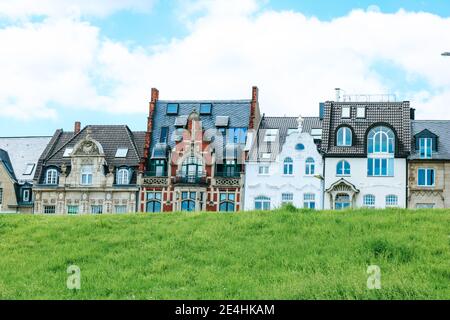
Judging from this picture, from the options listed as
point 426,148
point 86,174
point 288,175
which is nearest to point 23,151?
point 86,174

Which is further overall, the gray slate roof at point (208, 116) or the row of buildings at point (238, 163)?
the gray slate roof at point (208, 116)

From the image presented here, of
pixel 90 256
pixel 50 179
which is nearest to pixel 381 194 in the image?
pixel 50 179

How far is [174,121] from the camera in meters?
70.2

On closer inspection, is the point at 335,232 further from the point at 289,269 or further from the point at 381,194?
the point at 381,194

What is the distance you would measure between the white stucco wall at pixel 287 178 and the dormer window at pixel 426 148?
26.6ft

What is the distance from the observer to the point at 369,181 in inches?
2468

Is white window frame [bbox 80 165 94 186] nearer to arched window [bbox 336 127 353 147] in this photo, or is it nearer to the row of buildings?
the row of buildings

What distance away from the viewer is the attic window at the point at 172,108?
7094 centimetres

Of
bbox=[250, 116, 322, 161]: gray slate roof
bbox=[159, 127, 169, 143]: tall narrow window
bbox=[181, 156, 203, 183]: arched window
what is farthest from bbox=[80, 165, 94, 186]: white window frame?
bbox=[250, 116, 322, 161]: gray slate roof

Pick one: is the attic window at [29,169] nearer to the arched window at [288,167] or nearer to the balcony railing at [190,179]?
the balcony railing at [190,179]

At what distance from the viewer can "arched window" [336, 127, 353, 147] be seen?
63.9 m

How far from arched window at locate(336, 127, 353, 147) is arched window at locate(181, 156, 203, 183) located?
467 inches

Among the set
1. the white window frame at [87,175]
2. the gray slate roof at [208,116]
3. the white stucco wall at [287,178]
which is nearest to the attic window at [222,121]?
the gray slate roof at [208,116]

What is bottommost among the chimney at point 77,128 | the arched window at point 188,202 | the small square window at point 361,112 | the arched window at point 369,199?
the arched window at point 188,202
